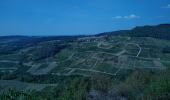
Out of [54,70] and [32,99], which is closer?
[32,99]

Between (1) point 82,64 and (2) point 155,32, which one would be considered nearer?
(1) point 82,64

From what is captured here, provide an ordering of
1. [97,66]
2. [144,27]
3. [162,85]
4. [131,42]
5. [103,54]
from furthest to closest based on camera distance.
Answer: [144,27], [131,42], [103,54], [97,66], [162,85]

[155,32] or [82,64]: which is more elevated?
[155,32]

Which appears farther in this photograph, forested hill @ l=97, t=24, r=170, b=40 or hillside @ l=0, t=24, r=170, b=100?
forested hill @ l=97, t=24, r=170, b=40

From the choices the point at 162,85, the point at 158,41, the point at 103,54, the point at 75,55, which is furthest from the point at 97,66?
the point at 162,85

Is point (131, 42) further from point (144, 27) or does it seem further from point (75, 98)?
point (75, 98)

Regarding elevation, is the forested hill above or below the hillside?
above

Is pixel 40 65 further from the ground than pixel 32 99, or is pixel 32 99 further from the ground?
pixel 32 99

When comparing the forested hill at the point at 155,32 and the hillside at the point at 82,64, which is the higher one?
the forested hill at the point at 155,32

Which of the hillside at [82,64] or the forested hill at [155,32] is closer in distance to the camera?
the hillside at [82,64]

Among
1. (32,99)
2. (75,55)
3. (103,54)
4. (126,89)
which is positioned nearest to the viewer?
(32,99)
